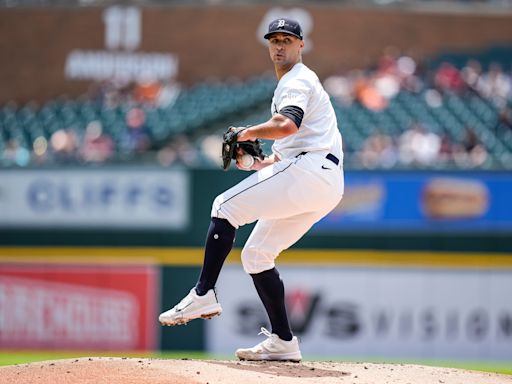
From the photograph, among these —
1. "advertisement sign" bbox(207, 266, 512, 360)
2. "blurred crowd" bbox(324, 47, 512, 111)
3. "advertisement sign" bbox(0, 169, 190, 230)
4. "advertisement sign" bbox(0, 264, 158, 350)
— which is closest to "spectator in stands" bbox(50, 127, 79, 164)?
"advertisement sign" bbox(0, 169, 190, 230)

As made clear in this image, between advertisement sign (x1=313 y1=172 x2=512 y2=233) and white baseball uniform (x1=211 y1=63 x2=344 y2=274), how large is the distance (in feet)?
19.4

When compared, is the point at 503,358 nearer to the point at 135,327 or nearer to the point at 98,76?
the point at 135,327

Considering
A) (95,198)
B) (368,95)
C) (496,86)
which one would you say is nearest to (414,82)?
(368,95)

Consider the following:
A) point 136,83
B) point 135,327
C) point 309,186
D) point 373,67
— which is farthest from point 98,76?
point 309,186

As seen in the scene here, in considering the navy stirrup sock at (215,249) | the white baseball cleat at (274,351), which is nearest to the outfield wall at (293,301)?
the white baseball cleat at (274,351)

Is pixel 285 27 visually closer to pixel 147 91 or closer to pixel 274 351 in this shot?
pixel 274 351

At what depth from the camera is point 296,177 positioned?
5.56m

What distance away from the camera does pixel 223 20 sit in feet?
57.5

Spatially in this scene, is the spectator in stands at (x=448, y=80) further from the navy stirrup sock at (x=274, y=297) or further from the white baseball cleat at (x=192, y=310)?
the white baseball cleat at (x=192, y=310)

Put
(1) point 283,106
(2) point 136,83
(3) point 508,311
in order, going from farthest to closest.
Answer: (2) point 136,83 → (3) point 508,311 → (1) point 283,106

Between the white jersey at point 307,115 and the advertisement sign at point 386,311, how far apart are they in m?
6.03

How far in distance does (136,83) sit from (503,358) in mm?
8265

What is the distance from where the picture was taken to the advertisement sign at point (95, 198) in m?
11.8

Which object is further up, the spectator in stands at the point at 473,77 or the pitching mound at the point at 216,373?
the spectator in stands at the point at 473,77
